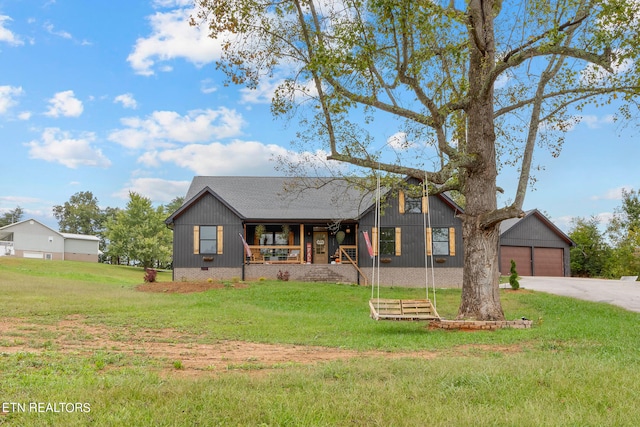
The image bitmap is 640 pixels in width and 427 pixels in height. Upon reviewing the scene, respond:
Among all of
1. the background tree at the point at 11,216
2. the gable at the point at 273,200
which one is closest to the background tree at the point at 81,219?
the background tree at the point at 11,216

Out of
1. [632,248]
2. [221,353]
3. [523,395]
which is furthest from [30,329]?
[632,248]

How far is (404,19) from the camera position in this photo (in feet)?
34.8

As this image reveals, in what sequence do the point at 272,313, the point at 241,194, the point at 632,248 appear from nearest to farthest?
the point at 272,313, the point at 241,194, the point at 632,248

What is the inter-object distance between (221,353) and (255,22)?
8.80m

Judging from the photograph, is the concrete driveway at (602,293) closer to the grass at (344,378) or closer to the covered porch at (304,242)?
the grass at (344,378)

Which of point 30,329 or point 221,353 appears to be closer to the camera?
point 221,353

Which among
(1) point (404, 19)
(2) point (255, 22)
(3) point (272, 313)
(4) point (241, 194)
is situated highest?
(2) point (255, 22)

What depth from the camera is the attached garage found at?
34.4 m

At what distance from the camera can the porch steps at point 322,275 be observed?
2541 centimetres

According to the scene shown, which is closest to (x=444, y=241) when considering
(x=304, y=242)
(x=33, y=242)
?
(x=304, y=242)

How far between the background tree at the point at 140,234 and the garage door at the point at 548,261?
104 feet

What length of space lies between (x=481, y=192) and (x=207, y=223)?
54.8 feet

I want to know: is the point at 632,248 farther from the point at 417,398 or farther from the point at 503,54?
the point at 417,398

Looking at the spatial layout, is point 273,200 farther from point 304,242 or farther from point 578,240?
point 578,240
